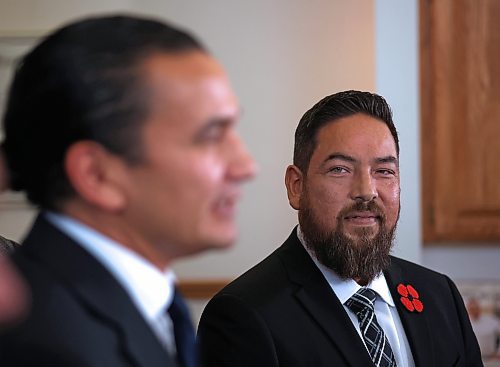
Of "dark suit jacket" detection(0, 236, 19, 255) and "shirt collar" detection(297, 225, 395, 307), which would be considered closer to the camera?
"dark suit jacket" detection(0, 236, 19, 255)

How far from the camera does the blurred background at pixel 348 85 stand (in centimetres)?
273

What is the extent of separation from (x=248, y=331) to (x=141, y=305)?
2.70 feet

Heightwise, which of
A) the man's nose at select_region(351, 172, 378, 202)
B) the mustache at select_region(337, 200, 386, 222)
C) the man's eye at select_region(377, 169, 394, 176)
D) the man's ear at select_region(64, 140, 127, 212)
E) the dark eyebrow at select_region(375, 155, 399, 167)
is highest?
the man's ear at select_region(64, 140, 127, 212)

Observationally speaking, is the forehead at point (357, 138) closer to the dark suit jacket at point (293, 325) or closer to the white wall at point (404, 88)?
the dark suit jacket at point (293, 325)

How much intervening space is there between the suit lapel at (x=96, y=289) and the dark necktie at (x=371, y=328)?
0.93m

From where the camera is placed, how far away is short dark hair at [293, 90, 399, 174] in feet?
5.97

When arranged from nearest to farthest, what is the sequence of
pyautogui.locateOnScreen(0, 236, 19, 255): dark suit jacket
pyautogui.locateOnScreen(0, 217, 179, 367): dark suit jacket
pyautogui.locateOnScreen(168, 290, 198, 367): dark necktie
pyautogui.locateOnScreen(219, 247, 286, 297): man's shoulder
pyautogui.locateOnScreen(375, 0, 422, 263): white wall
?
pyautogui.locateOnScreen(0, 217, 179, 367): dark suit jacket, pyautogui.locateOnScreen(168, 290, 198, 367): dark necktie, pyautogui.locateOnScreen(0, 236, 19, 255): dark suit jacket, pyautogui.locateOnScreen(219, 247, 286, 297): man's shoulder, pyautogui.locateOnScreen(375, 0, 422, 263): white wall

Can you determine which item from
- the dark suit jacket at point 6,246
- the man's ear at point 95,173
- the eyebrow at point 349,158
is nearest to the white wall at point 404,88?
the eyebrow at point 349,158

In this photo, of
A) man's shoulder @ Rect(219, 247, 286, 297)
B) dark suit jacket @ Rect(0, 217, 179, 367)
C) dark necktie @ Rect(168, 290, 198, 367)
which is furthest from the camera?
man's shoulder @ Rect(219, 247, 286, 297)

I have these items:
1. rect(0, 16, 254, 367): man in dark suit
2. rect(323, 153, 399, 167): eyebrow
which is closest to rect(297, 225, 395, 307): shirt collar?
rect(323, 153, 399, 167): eyebrow

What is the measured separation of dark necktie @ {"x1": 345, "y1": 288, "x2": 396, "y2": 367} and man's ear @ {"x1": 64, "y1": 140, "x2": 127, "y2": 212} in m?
1.00

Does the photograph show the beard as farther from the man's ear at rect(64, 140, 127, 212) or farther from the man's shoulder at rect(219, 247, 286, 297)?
the man's ear at rect(64, 140, 127, 212)

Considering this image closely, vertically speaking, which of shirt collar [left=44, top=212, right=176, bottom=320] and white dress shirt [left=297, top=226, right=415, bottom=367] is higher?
shirt collar [left=44, top=212, right=176, bottom=320]

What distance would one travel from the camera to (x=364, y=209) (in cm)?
174
